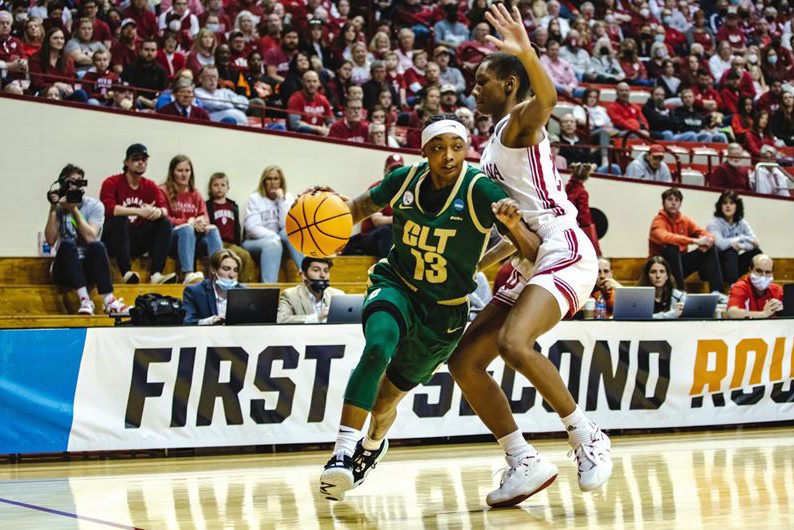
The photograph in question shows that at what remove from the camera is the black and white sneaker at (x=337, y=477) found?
5.60m

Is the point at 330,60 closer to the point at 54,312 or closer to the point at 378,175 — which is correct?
the point at 378,175

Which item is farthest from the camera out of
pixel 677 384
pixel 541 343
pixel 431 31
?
pixel 431 31

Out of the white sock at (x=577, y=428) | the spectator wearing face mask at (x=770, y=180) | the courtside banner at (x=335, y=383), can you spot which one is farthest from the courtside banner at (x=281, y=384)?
the spectator wearing face mask at (x=770, y=180)

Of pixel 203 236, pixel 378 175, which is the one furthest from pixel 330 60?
pixel 203 236

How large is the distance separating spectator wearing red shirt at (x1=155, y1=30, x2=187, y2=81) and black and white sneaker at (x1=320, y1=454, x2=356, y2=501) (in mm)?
9981

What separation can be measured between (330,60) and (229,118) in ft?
9.25

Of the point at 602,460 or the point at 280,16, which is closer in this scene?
the point at 602,460

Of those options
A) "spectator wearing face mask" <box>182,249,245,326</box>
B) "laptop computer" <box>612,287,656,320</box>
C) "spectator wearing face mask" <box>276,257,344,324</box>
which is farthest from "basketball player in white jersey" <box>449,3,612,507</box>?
"laptop computer" <box>612,287,656,320</box>

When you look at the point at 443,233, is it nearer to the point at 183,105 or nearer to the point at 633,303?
the point at 633,303

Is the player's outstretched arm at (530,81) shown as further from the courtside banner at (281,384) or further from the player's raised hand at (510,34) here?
the courtside banner at (281,384)

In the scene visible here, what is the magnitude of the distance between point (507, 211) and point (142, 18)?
11110 millimetres

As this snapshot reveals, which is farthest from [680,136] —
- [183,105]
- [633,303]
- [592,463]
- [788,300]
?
[592,463]

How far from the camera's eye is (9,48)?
13.7 m

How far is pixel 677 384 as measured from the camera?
11086 mm
